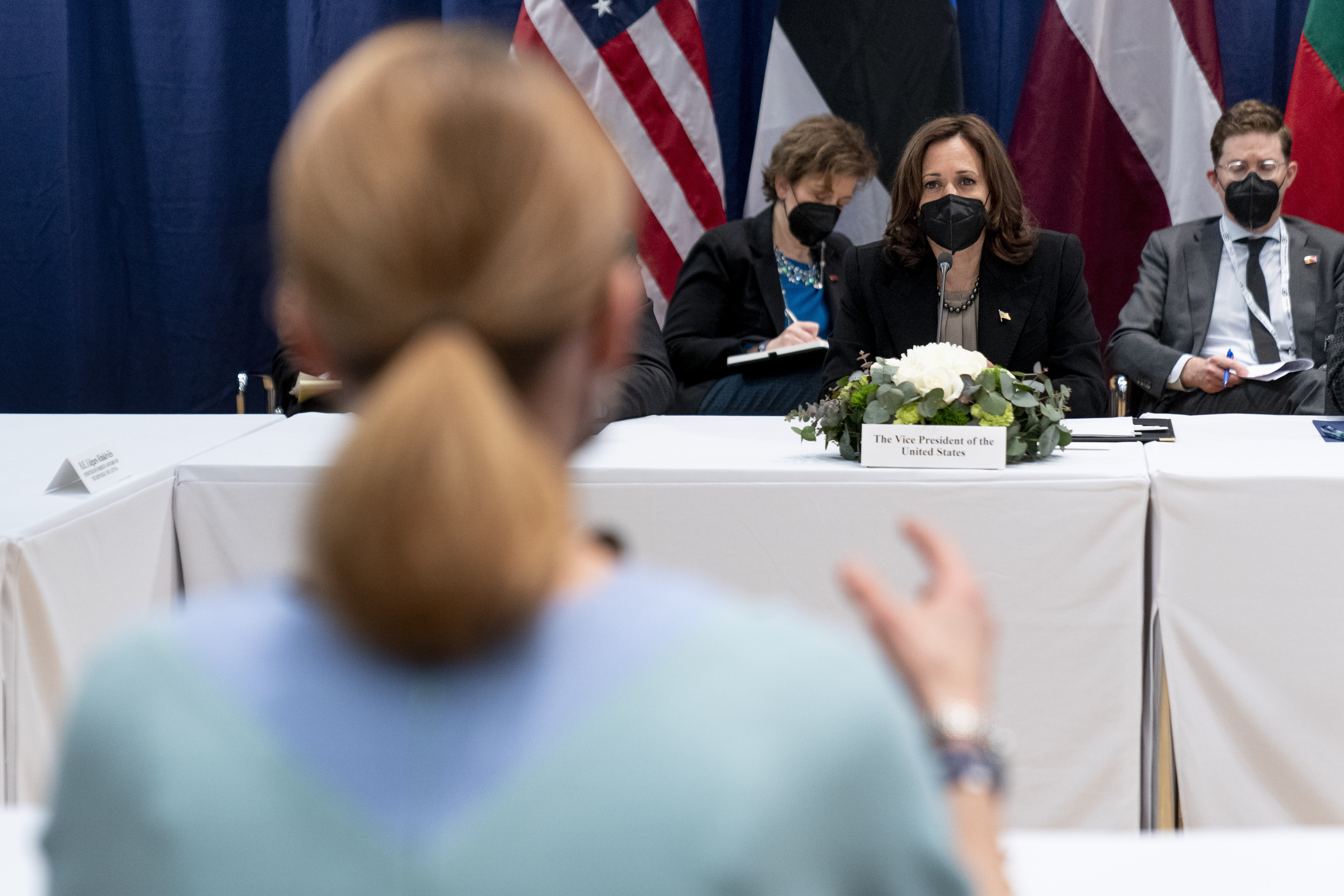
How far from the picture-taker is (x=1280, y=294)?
3.81 metres

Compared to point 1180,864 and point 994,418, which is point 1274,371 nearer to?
point 994,418

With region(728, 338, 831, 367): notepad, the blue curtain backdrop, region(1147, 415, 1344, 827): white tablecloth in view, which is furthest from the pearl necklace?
the blue curtain backdrop

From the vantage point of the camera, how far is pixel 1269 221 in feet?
12.5

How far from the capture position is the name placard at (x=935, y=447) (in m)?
2.10

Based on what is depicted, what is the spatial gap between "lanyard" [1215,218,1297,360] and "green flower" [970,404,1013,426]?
2.04 metres

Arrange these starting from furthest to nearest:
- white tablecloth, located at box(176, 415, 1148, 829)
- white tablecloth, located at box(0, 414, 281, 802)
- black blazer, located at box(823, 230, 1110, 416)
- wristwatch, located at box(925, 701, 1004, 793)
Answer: black blazer, located at box(823, 230, 1110, 416) → white tablecloth, located at box(176, 415, 1148, 829) → white tablecloth, located at box(0, 414, 281, 802) → wristwatch, located at box(925, 701, 1004, 793)

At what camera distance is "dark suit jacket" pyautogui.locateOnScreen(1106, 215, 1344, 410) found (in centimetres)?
375

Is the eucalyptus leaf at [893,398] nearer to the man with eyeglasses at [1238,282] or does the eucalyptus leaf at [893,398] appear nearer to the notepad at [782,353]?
Answer: the notepad at [782,353]

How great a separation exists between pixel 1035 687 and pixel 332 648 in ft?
5.69

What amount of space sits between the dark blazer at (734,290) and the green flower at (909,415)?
63.6 inches

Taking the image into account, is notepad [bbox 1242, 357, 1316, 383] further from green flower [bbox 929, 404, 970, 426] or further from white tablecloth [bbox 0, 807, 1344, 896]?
white tablecloth [bbox 0, 807, 1344, 896]

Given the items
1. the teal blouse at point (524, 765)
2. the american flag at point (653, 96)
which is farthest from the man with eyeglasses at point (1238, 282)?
the teal blouse at point (524, 765)

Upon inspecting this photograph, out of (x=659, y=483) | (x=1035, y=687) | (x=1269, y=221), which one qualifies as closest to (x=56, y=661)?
(x=659, y=483)

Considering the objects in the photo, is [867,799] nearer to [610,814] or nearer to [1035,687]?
[610,814]
